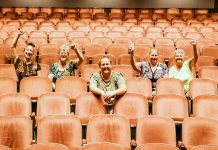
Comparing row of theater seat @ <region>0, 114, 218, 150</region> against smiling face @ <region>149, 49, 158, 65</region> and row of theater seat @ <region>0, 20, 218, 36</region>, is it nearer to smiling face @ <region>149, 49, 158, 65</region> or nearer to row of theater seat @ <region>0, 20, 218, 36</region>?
smiling face @ <region>149, 49, 158, 65</region>

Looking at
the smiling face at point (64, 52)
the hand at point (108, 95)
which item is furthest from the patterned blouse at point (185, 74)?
the smiling face at point (64, 52)

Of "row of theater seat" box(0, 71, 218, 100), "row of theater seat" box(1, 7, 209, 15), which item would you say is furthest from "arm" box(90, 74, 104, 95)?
"row of theater seat" box(1, 7, 209, 15)

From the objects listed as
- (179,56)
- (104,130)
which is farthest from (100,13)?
(104,130)

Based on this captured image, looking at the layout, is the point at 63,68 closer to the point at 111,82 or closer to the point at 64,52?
the point at 64,52

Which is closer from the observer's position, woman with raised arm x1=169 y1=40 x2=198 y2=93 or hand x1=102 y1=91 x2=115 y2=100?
hand x1=102 y1=91 x2=115 y2=100

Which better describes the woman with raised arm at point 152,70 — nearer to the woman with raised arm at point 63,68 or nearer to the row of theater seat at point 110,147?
the woman with raised arm at point 63,68

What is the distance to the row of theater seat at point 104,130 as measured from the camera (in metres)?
1.82

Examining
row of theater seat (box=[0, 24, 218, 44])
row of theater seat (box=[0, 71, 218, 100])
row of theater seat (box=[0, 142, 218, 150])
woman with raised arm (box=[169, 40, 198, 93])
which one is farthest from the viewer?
row of theater seat (box=[0, 24, 218, 44])

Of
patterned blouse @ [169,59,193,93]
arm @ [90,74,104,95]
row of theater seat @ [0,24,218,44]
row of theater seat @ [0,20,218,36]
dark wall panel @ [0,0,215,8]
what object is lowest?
arm @ [90,74,104,95]

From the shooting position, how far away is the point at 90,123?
184 cm

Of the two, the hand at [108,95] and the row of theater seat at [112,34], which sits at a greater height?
the row of theater seat at [112,34]

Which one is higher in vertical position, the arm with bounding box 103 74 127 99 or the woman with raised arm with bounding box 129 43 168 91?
the woman with raised arm with bounding box 129 43 168 91

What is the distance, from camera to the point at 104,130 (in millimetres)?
1850

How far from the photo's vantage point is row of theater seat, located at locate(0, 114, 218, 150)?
182 cm
